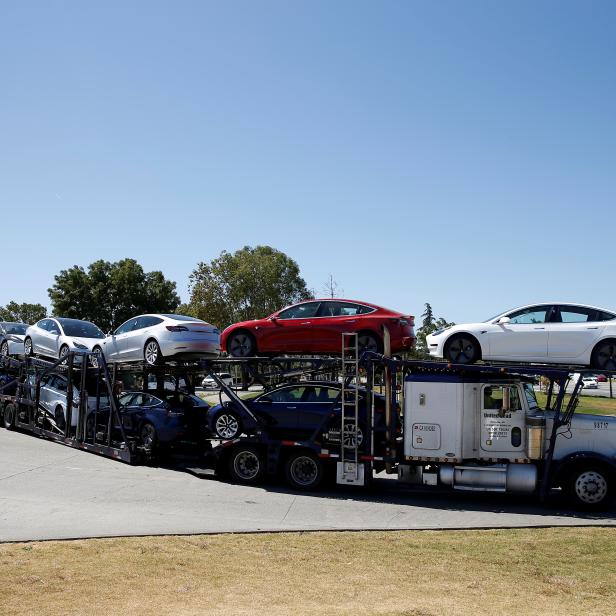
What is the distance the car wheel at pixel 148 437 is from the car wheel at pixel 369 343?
5.40 m

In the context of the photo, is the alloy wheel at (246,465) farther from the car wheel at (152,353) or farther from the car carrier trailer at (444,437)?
the car wheel at (152,353)

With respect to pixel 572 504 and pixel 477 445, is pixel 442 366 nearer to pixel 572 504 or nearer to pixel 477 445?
pixel 477 445

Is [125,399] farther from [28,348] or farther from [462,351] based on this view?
[462,351]

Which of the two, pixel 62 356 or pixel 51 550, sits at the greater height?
pixel 62 356

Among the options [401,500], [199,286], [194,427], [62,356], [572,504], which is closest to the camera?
[572,504]

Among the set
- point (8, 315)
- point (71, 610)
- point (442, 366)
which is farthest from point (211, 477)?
point (8, 315)

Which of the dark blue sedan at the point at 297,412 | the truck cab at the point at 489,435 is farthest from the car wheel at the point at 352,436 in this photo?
the truck cab at the point at 489,435

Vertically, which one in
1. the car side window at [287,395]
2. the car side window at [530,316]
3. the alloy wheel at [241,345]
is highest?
the car side window at [530,316]

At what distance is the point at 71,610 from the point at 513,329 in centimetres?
950

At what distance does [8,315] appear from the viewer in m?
68.5

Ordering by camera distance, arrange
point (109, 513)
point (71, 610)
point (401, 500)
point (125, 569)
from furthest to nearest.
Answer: point (401, 500), point (109, 513), point (125, 569), point (71, 610)

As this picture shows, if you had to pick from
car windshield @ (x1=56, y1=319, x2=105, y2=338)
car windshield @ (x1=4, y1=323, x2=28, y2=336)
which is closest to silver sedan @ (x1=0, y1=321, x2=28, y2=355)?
car windshield @ (x1=4, y1=323, x2=28, y2=336)

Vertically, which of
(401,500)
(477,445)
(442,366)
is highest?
(442,366)

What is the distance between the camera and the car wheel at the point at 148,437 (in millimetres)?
16969
